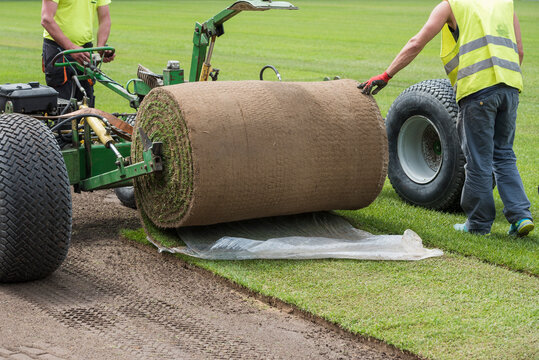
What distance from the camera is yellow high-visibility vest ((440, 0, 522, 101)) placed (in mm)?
6043

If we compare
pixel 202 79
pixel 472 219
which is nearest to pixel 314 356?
pixel 472 219

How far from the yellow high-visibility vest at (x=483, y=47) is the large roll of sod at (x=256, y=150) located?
0.72 meters

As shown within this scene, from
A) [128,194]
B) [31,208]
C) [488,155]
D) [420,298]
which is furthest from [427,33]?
[31,208]

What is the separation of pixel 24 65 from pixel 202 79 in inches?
492

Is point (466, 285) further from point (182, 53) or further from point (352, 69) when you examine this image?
point (182, 53)

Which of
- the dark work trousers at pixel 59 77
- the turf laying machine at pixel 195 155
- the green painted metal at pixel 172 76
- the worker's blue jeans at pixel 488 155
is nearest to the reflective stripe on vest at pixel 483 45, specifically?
the worker's blue jeans at pixel 488 155

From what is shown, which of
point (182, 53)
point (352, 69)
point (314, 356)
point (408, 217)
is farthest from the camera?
point (182, 53)

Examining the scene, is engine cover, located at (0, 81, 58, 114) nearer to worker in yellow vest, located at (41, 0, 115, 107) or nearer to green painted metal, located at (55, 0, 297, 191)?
green painted metal, located at (55, 0, 297, 191)

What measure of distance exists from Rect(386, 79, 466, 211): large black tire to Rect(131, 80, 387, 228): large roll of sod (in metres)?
0.93

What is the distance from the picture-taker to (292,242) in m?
5.84

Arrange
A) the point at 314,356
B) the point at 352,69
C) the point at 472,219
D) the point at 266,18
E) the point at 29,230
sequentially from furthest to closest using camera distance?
the point at 266,18, the point at 352,69, the point at 472,219, the point at 29,230, the point at 314,356

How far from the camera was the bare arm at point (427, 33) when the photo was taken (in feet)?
19.7

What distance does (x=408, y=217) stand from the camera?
22.3 ft

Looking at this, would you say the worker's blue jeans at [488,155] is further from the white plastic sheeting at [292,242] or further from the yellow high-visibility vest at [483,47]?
the white plastic sheeting at [292,242]
